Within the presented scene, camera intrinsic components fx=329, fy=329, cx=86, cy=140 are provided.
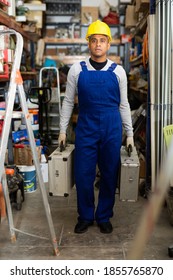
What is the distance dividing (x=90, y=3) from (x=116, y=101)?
19.3 ft

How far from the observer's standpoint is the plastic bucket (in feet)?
12.0

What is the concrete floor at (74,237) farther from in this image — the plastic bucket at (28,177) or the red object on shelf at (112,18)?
the red object on shelf at (112,18)

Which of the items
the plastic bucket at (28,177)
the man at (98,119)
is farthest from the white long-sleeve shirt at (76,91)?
the plastic bucket at (28,177)

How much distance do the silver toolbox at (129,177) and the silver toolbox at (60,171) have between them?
45 cm

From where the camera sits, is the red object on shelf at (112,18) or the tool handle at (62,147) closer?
the tool handle at (62,147)

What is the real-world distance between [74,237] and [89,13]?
6023 mm

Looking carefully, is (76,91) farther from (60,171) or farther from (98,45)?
(60,171)

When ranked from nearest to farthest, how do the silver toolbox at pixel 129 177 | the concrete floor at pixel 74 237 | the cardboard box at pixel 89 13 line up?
the concrete floor at pixel 74 237
the silver toolbox at pixel 129 177
the cardboard box at pixel 89 13

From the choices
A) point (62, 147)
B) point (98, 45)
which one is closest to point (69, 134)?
point (62, 147)

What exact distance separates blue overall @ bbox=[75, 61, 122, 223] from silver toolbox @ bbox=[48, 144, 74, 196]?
0.11 m

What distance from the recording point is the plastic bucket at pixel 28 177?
144 inches

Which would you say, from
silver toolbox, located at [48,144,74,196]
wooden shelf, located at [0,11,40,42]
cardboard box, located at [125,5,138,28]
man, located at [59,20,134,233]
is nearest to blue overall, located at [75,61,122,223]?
man, located at [59,20,134,233]

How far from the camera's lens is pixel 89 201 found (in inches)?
110

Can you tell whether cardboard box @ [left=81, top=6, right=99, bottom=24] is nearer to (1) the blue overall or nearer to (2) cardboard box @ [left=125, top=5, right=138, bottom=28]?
(2) cardboard box @ [left=125, top=5, right=138, bottom=28]
